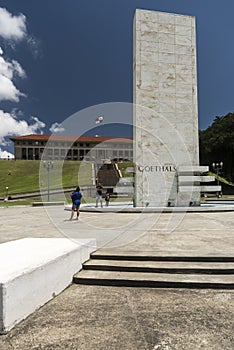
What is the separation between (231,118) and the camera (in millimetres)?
62438

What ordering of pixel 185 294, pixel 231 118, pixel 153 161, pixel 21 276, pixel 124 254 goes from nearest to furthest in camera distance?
pixel 21 276, pixel 185 294, pixel 124 254, pixel 153 161, pixel 231 118

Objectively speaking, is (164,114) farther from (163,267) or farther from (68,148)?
(68,148)

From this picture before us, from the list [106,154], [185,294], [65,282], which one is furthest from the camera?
[106,154]

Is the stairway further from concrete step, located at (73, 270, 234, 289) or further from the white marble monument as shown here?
the white marble monument

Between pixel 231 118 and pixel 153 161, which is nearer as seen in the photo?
pixel 153 161

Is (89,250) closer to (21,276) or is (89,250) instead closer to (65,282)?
(65,282)

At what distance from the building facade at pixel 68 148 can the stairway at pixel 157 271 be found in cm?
8868

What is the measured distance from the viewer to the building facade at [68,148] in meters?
98.6

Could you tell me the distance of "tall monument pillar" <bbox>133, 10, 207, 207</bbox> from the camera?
19.3 m

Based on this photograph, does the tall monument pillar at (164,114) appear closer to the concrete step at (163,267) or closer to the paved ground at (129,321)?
the concrete step at (163,267)

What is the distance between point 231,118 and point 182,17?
47729 millimetres

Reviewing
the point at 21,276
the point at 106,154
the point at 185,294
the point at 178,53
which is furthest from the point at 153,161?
the point at 106,154

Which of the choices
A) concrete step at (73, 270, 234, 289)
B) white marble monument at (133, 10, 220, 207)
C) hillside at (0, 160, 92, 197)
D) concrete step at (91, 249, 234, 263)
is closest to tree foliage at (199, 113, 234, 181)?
hillside at (0, 160, 92, 197)

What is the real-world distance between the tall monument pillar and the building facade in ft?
244
